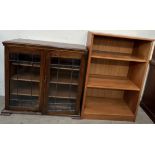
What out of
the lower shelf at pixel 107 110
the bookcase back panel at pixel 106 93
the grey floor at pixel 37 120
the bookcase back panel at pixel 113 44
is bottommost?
the grey floor at pixel 37 120

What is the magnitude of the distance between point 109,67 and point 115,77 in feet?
0.64

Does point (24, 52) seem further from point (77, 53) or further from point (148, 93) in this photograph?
point (148, 93)

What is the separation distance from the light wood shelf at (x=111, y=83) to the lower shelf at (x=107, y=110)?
1.37 ft

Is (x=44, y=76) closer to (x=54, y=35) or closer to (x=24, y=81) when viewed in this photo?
(x=24, y=81)

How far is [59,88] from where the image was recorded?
8.16 feet

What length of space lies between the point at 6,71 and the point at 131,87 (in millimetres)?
1760

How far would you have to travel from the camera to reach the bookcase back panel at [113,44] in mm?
2699

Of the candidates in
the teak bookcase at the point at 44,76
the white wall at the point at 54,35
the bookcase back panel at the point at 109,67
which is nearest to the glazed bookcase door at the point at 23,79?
the teak bookcase at the point at 44,76

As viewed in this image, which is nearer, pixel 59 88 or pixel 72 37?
pixel 59 88

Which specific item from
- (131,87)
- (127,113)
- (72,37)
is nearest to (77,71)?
(72,37)

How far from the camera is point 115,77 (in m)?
2.86

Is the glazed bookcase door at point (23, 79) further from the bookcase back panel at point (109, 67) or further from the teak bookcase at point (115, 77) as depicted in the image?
the bookcase back panel at point (109, 67)
